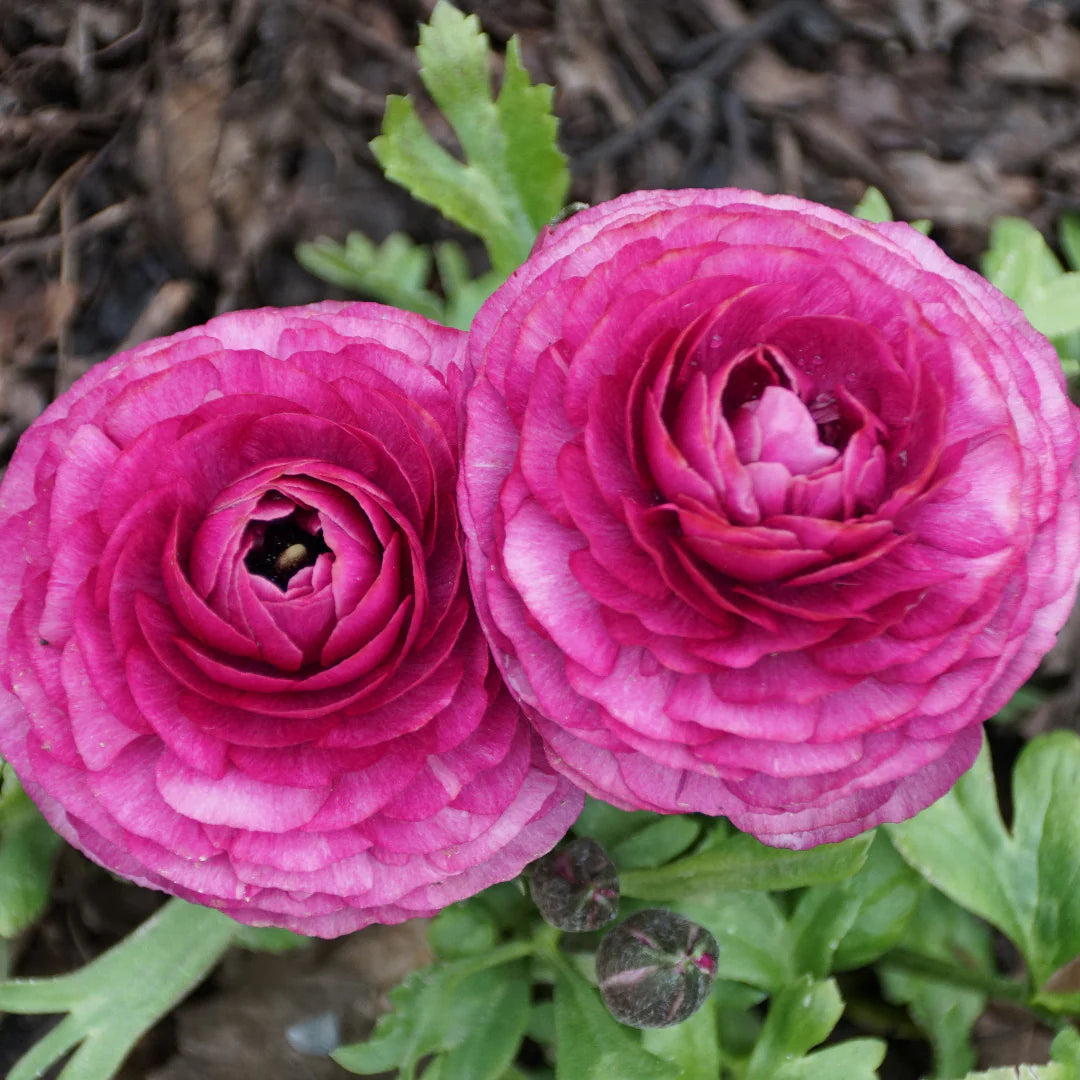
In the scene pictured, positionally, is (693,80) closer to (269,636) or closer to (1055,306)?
(1055,306)

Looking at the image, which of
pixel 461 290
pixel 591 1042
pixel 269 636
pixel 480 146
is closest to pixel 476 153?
pixel 480 146

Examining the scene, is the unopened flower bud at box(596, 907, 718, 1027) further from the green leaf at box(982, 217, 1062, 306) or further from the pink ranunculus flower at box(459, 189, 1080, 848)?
the green leaf at box(982, 217, 1062, 306)

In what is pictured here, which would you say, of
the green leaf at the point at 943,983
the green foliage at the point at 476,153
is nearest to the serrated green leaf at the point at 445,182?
the green foliage at the point at 476,153

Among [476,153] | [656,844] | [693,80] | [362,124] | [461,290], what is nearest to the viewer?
[656,844]

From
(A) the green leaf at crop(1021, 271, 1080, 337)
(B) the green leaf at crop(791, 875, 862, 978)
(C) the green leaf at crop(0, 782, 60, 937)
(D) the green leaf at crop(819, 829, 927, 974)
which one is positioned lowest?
(D) the green leaf at crop(819, 829, 927, 974)

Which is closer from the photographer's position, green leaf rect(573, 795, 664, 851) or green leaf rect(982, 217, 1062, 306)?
green leaf rect(573, 795, 664, 851)

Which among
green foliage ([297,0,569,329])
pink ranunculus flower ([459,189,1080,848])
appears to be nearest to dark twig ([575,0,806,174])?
green foliage ([297,0,569,329])

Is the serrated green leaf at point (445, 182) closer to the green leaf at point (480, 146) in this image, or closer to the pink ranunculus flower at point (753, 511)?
the green leaf at point (480, 146)
